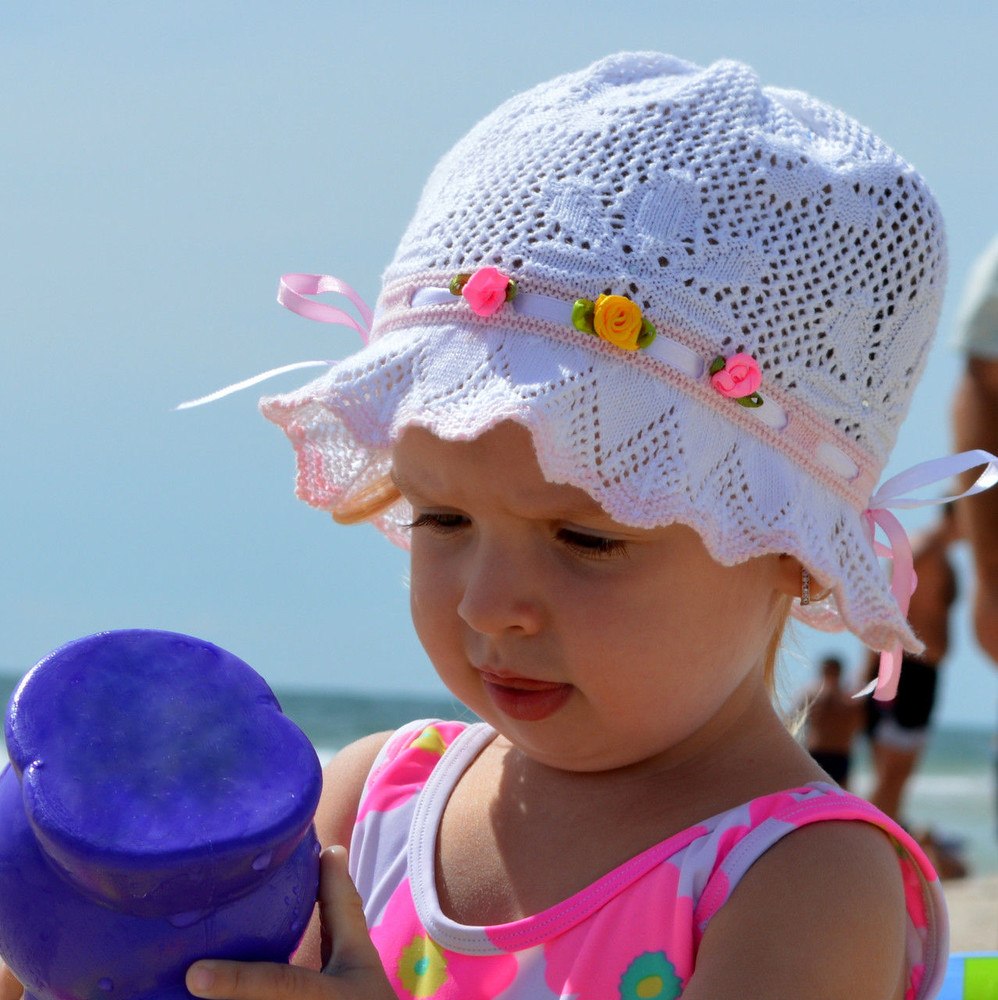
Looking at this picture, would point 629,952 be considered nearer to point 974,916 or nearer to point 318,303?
point 318,303

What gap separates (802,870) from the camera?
186 centimetres

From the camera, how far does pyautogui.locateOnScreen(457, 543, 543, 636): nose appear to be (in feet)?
6.06

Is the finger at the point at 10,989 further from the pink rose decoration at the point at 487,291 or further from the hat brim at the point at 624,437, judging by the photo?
the pink rose decoration at the point at 487,291

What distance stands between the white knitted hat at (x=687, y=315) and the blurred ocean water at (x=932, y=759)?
11.0m

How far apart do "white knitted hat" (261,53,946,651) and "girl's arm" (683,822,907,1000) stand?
11.3 inches

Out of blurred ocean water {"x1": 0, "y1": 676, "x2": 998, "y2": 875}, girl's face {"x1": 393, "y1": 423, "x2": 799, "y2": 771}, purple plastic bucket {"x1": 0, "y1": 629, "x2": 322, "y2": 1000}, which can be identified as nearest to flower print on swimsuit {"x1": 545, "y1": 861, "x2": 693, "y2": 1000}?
girl's face {"x1": 393, "y1": 423, "x2": 799, "y2": 771}

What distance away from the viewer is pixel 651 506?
1.80m

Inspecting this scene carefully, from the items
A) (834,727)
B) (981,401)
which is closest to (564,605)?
(981,401)

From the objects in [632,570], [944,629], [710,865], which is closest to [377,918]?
[710,865]

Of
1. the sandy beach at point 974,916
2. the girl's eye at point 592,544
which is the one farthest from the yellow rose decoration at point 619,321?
the sandy beach at point 974,916

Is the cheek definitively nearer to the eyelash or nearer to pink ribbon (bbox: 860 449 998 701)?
the eyelash

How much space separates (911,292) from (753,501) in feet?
1.24

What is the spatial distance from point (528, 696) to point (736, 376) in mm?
449

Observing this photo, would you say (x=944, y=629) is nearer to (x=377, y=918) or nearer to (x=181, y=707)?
(x=377, y=918)
